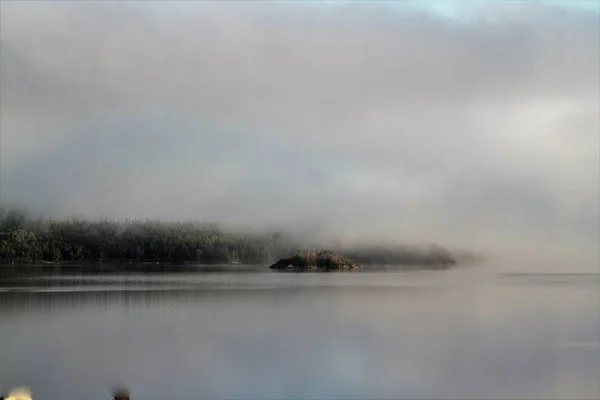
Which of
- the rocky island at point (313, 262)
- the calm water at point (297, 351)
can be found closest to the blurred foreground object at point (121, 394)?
the calm water at point (297, 351)

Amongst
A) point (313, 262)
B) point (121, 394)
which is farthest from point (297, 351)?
point (313, 262)

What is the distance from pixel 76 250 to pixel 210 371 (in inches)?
5338

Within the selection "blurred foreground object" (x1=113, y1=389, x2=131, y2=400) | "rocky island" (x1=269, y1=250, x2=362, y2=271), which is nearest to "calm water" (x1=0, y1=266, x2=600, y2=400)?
"blurred foreground object" (x1=113, y1=389, x2=131, y2=400)

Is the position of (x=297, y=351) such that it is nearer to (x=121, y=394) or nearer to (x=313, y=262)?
(x=121, y=394)

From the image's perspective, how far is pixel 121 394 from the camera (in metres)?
17.1

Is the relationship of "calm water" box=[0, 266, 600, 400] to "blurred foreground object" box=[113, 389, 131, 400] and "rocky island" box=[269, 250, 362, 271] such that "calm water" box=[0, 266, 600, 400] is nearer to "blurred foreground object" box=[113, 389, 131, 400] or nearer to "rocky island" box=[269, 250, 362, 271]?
"blurred foreground object" box=[113, 389, 131, 400]

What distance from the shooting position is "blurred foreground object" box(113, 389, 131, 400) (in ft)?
54.5

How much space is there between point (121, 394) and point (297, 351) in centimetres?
1002

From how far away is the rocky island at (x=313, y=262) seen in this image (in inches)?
6201

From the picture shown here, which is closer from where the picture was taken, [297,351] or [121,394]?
[121,394]

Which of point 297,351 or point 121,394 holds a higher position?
point 121,394

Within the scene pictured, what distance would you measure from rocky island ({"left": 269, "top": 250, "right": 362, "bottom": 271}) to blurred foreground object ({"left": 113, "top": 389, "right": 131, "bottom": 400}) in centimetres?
13846

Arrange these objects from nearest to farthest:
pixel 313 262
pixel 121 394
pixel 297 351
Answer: pixel 121 394 < pixel 297 351 < pixel 313 262

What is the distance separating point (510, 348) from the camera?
27.5 metres
